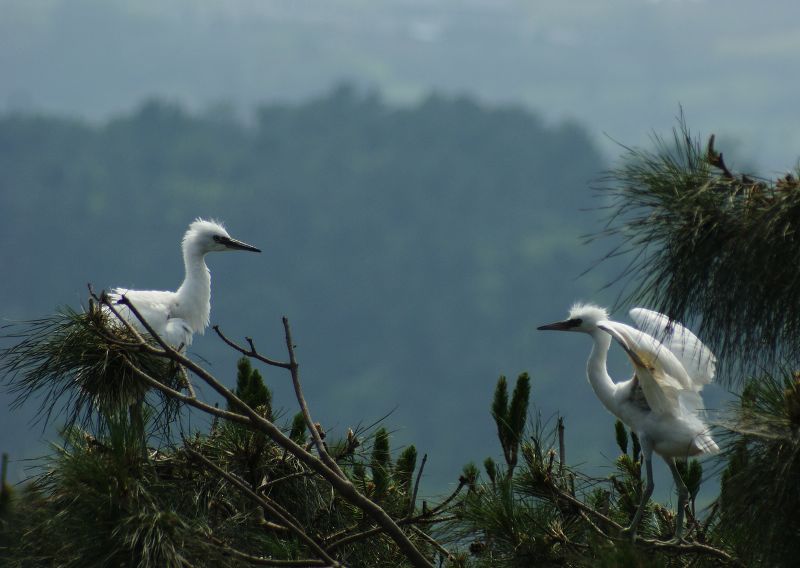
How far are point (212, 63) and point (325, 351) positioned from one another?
354ft

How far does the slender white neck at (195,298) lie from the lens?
5766 millimetres

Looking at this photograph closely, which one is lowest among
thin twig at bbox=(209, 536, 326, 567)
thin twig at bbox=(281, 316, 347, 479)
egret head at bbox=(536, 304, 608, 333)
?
thin twig at bbox=(209, 536, 326, 567)

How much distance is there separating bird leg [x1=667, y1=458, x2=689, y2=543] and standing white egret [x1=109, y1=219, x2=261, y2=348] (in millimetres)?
2187

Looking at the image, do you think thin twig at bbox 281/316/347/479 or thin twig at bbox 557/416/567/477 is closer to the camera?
thin twig at bbox 281/316/347/479

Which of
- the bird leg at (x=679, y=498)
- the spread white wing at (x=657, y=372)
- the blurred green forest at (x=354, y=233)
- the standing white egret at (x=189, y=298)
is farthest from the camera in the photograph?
the blurred green forest at (x=354, y=233)

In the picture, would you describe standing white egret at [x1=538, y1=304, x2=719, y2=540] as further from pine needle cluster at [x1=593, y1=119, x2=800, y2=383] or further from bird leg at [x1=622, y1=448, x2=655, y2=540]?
pine needle cluster at [x1=593, y1=119, x2=800, y2=383]

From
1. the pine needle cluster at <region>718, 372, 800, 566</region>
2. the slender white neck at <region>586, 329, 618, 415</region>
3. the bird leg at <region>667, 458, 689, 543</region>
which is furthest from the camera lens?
the slender white neck at <region>586, 329, 618, 415</region>

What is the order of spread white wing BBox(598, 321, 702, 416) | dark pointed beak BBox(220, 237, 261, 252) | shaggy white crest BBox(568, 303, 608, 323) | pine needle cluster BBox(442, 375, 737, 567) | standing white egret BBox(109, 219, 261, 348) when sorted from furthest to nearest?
dark pointed beak BBox(220, 237, 261, 252)
standing white egret BBox(109, 219, 261, 348)
shaggy white crest BBox(568, 303, 608, 323)
spread white wing BBox(598, 321, 702, 416)
pine needle cluster BBox(442, 375, 737, 567)

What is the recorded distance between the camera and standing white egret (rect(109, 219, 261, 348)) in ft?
17.8

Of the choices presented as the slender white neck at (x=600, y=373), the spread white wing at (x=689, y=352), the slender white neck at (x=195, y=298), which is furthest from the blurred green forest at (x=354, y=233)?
the spread white wing at (x=689, y=352)

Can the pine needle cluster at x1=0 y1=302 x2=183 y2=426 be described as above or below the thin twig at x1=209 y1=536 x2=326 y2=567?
above

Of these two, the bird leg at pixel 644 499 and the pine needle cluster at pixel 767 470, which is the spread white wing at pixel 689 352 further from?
the pine needle cluster at pixel 767 470

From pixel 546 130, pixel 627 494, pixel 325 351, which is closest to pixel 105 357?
pixel 627 494

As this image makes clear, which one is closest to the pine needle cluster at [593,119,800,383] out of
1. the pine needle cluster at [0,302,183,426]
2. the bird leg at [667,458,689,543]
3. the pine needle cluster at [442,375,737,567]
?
the pine needle cluster at [442,375,737,567]
